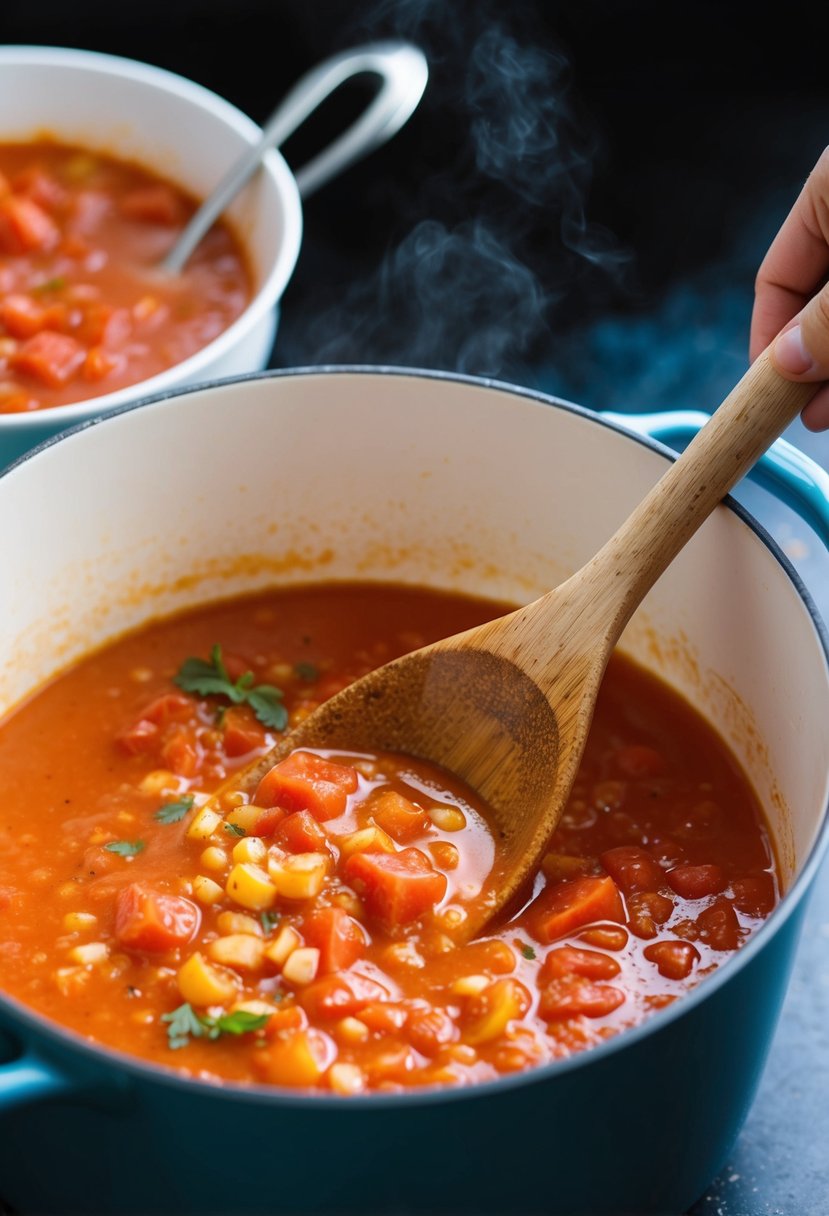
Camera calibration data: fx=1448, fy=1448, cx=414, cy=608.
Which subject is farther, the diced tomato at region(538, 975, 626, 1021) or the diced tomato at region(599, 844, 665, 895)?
the diced tomato at region(599, 844, 665, 895)

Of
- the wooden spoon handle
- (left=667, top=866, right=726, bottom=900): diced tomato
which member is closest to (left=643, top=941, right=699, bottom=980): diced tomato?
(left=667, top=866, right=726, bottom=900): diced tomato

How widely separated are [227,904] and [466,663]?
0.58 meters

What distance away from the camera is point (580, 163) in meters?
3.91

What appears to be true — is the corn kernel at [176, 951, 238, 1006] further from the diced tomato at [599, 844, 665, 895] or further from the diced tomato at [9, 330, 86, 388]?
the diced tomato at [9, 330, 86, 388]

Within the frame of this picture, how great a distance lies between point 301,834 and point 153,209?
207cm

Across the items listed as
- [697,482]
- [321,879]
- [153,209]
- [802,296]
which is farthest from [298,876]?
[153,209]

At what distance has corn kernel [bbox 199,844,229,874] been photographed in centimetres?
231

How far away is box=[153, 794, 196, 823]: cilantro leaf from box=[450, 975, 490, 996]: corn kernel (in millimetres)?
598

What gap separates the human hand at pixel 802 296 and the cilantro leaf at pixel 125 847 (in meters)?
1.29

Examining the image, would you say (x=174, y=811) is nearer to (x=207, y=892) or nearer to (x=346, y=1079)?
(x=207, y=892)

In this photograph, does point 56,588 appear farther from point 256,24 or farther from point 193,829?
point 256,24

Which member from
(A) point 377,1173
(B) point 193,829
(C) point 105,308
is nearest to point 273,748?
(B) point 193,829

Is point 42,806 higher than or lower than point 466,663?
lower

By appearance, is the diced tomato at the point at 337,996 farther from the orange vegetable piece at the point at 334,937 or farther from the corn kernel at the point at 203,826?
the corn kernel at the point at 203,826
